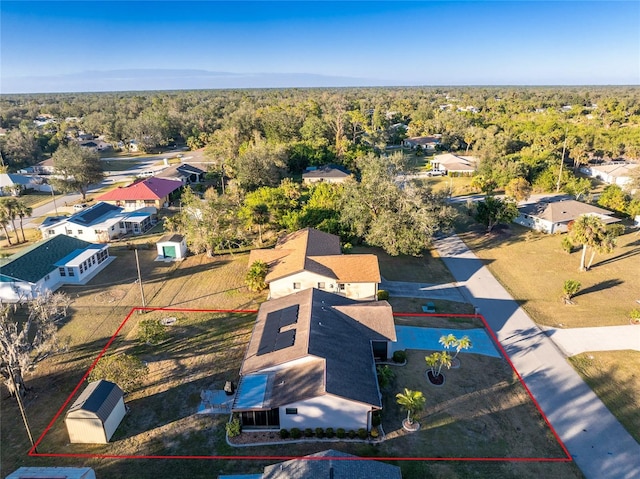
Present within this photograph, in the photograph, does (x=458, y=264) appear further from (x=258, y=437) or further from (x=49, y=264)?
(x=49, y=264)

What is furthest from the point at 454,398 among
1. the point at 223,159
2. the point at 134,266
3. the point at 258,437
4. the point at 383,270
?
the point at 223,159

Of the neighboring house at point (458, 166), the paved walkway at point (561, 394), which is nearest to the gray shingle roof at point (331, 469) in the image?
the paved walkway at point (561, 394)

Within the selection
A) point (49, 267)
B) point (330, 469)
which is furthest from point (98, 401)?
point (49, 267)

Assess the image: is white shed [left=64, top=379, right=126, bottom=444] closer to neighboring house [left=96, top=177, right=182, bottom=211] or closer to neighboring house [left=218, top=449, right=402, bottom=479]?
neighboring house [left=218, top=449, right=402, bottom=479]

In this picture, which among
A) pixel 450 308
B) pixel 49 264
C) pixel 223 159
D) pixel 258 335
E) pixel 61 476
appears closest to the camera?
pixel 61 476

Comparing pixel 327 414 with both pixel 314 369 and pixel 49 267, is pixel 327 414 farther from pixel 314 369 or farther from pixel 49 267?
pixel 49 267

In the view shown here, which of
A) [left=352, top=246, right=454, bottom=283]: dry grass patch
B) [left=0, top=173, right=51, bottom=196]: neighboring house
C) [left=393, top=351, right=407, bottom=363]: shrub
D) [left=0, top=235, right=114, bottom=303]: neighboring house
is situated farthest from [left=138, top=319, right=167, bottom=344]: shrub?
[left=0, top=173, right=51, bottom=196]: neighboring house

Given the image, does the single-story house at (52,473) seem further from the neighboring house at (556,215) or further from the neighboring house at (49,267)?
the neighboring house at (556,215)
